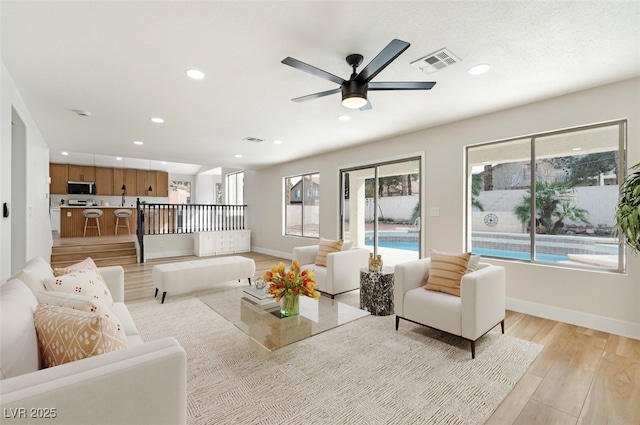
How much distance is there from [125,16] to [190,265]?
3.22 meters

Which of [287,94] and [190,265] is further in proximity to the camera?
[190,265]

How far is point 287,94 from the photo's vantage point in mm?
3281

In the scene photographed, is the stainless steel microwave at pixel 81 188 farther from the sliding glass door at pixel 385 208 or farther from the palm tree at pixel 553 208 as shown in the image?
the palm tree at pixel 553 208

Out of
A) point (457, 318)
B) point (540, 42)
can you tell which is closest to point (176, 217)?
point (457, 318)

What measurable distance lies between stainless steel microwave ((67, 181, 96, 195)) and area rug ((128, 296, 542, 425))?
9561 mm

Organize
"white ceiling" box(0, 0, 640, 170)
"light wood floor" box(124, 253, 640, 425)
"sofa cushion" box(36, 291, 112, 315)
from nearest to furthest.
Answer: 1. "sofa cushion" box(36, 291, 112, 315)
2. "light wood floor" box(124, 253, 640, 425)
3. "white ceiling" box(0, 0, 640, 170)

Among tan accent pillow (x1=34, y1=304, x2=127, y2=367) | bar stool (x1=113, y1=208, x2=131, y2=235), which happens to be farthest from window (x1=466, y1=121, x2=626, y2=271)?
bar stool (x1=113, y1=208, x2=131, y2=235)

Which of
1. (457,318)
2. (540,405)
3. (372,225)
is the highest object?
(372,225)

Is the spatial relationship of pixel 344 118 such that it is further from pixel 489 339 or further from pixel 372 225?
pixel 489 339

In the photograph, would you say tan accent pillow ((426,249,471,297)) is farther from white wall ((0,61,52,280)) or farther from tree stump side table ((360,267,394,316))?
white wall ((0,61,52,280))

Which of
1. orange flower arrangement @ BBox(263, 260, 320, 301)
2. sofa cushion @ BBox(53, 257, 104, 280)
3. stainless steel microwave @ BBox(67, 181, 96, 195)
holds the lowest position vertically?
orange flower arrangement @ BBox(263, 260, 320, 301)

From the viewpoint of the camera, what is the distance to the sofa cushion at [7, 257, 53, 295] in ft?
5.66

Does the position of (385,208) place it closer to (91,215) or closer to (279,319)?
(279,319)

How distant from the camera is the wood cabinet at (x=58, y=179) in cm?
973
